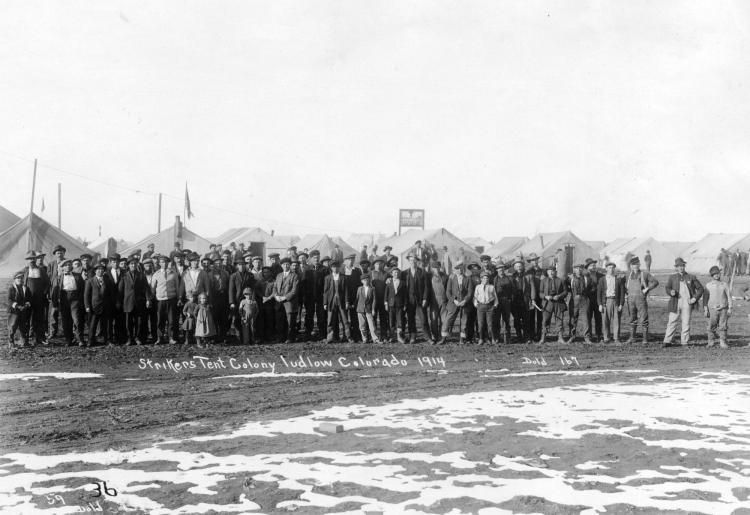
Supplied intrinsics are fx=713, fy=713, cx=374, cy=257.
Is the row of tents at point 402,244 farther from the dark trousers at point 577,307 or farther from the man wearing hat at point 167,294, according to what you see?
the man wearing hat at point 167,294

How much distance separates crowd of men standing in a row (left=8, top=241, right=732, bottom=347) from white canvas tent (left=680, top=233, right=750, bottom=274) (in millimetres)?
33024

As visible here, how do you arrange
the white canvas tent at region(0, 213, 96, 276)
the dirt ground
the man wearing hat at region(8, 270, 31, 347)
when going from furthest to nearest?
the white canvas tent at region(0, 213, 96, 276) < the man wearing hat at region(8, 270, 31, 347) < the dirt ground

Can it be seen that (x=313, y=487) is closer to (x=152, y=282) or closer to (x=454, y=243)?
(x=152, y=282)

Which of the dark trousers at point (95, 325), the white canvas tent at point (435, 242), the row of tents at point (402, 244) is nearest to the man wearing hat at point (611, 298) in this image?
the dark trousers at point (95, 325)

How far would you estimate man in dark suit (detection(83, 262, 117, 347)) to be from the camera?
13.0 m

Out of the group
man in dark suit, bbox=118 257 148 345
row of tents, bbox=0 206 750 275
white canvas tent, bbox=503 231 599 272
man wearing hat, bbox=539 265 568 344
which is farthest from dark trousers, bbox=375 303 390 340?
white canvas tent, bbox=503 231 599 272

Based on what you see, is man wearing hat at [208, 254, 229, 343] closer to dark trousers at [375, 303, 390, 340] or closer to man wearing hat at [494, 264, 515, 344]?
dark trousers at [375, 303, 390, 340]

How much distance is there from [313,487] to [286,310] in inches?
341

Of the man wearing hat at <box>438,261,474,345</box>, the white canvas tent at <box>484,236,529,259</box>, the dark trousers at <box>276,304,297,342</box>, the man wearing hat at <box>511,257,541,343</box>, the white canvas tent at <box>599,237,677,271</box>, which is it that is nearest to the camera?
the dark trousers at <box>276,304,297,342</box>

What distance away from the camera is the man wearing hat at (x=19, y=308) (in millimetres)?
12734

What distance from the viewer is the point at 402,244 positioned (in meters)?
38.6

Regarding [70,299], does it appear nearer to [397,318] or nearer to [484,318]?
[397,318]


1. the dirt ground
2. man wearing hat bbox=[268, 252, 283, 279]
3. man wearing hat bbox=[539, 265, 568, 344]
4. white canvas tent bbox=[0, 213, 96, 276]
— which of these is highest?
white canvas tent bbox=[0, 213, 96, 276]

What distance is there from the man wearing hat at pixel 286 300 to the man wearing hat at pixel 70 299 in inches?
141
